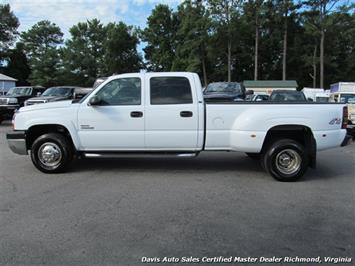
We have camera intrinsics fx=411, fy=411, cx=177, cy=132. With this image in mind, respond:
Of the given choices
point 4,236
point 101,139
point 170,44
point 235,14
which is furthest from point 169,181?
point 170,44

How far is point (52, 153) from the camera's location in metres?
7.84

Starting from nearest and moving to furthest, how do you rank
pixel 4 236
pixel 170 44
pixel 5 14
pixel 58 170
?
pixel 4 236
pixel 58 170
pixel 170 44
pixel 5 14

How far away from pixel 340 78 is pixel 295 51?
27.3ft

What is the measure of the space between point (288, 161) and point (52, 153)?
443 cm

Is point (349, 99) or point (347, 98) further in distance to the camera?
point (347, 98)

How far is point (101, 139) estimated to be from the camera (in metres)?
7.73

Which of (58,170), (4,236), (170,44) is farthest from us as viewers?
(170,44)

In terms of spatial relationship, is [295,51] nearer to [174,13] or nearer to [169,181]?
[174,13]

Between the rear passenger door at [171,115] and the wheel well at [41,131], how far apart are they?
1612mm

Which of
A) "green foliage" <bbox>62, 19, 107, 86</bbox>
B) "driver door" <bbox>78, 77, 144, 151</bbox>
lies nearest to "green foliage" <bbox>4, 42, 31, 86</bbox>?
"green foliage" <bbox>62, 19, 107, 86</bbox>

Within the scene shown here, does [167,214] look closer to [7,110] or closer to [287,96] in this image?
[287,96]

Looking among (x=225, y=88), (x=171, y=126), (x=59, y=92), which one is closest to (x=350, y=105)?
(x=225, y=88)

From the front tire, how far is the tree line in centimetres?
5244

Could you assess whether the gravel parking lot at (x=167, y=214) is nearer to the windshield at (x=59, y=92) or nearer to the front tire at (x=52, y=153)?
the front tire at (x=52, y=153)
